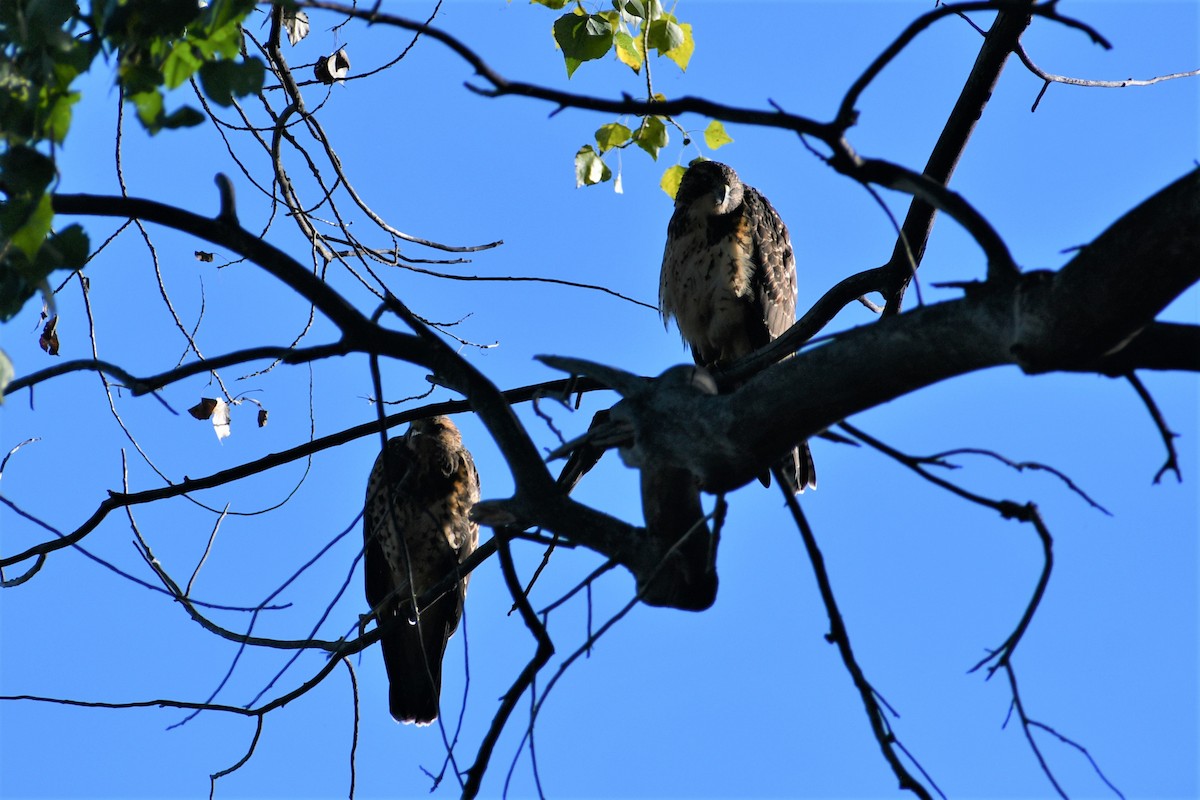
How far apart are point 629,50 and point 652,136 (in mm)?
270

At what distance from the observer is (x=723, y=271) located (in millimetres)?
5688

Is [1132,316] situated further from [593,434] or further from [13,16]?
[13,16]

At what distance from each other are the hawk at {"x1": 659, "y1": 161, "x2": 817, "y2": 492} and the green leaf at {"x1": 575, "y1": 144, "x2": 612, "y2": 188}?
199 centimetres

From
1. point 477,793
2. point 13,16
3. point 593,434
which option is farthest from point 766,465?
point 13,16

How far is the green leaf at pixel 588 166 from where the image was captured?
3.75m

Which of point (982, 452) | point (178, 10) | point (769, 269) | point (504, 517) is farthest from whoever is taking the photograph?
point (769, 269)

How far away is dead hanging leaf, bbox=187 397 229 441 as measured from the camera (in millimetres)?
3871

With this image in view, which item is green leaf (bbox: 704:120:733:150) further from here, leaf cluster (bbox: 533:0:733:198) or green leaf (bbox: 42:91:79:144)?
green leaf (bbox: 42:91:79:144)

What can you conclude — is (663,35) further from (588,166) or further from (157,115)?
(157,115)

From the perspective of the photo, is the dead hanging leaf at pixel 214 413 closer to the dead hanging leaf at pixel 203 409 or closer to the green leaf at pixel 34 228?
the dead hanging leaf at pixel 203 409

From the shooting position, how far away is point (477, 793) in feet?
7.17

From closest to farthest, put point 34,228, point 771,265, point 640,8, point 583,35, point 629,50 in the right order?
point 34,228 → point 583,35 → point 640,8 → point 629,50 → point 771,265

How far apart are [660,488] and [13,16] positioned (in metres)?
1.35

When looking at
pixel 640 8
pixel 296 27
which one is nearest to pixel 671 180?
pixel 640 8
